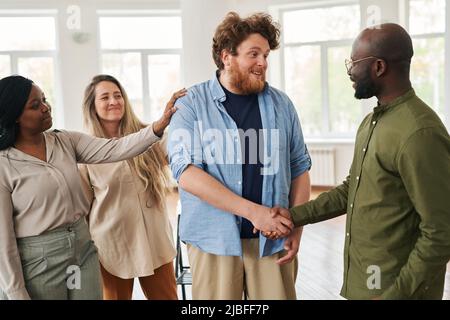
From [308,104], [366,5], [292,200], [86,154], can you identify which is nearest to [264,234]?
[292,200]

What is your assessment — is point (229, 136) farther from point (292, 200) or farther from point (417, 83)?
point (417, 83)

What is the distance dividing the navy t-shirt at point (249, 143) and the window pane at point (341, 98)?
601 centimetres

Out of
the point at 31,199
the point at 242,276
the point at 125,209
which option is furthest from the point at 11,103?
the point at 242,276

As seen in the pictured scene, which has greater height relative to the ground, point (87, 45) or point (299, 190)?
point (87, 45)

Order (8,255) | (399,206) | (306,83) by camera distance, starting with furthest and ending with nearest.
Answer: (306,83)
(8,255)
(399,206)

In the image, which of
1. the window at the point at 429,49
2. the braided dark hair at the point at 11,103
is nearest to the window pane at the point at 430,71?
the window at the point at 429,49

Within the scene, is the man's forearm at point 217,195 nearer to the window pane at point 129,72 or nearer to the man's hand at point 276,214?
the man's hand at point 276,214

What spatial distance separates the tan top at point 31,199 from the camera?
1.55 metres

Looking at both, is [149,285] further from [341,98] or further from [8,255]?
[341,98]

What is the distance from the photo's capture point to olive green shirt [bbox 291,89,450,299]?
1248 millimetres

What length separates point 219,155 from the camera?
168 cm

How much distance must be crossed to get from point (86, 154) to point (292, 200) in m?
0.82

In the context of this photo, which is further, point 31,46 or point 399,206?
point 31,46

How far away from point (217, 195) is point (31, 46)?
6834mm
